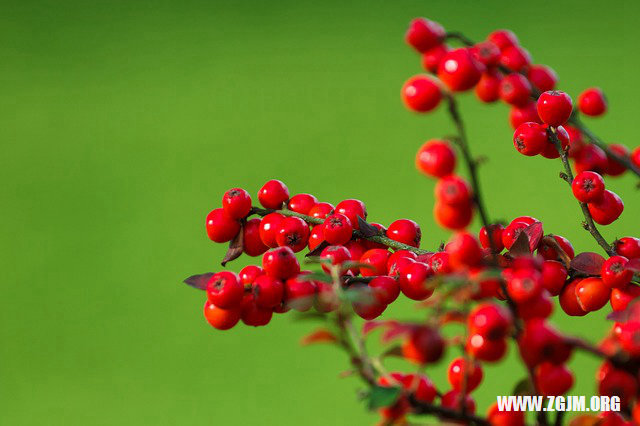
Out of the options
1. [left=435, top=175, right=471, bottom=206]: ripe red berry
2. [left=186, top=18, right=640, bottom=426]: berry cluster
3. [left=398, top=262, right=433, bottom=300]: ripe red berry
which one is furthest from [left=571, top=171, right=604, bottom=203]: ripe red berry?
[left=435, top=175, right=471, bottom=206]: ripe red berry

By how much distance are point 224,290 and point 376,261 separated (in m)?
0.13

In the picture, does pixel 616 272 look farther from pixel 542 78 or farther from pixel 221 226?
pixel 221 226

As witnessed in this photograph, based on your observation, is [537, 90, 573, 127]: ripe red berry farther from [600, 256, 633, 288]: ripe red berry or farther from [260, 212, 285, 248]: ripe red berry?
[260, 212, 285, 248]: ripe red berry

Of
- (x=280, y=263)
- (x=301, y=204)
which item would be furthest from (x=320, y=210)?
(x=280, y=263)

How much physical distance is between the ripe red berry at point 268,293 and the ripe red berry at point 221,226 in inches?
4.8

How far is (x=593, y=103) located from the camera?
59 cm

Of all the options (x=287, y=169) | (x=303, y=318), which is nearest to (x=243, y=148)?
(x=287, y=169)

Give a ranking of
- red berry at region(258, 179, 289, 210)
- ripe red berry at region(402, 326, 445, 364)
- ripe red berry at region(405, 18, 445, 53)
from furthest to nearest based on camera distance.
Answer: red berry at region(258, 179, 289, 210)
ripe red berry at region(405, 18, 445, 53)
ripe red berry at region(402, 326, 445, 364)

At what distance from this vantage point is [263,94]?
2.60m

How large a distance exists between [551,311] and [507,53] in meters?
0.25

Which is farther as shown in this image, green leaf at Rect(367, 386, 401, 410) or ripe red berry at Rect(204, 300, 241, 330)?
ripe red berry at Rect(204, 300, 241, 330)

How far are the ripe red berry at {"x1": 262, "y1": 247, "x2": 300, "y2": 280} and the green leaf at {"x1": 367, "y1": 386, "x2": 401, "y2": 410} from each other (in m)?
0.16

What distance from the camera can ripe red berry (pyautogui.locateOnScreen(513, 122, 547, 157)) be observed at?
1.66 ft

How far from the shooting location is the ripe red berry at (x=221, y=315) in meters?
0.47
